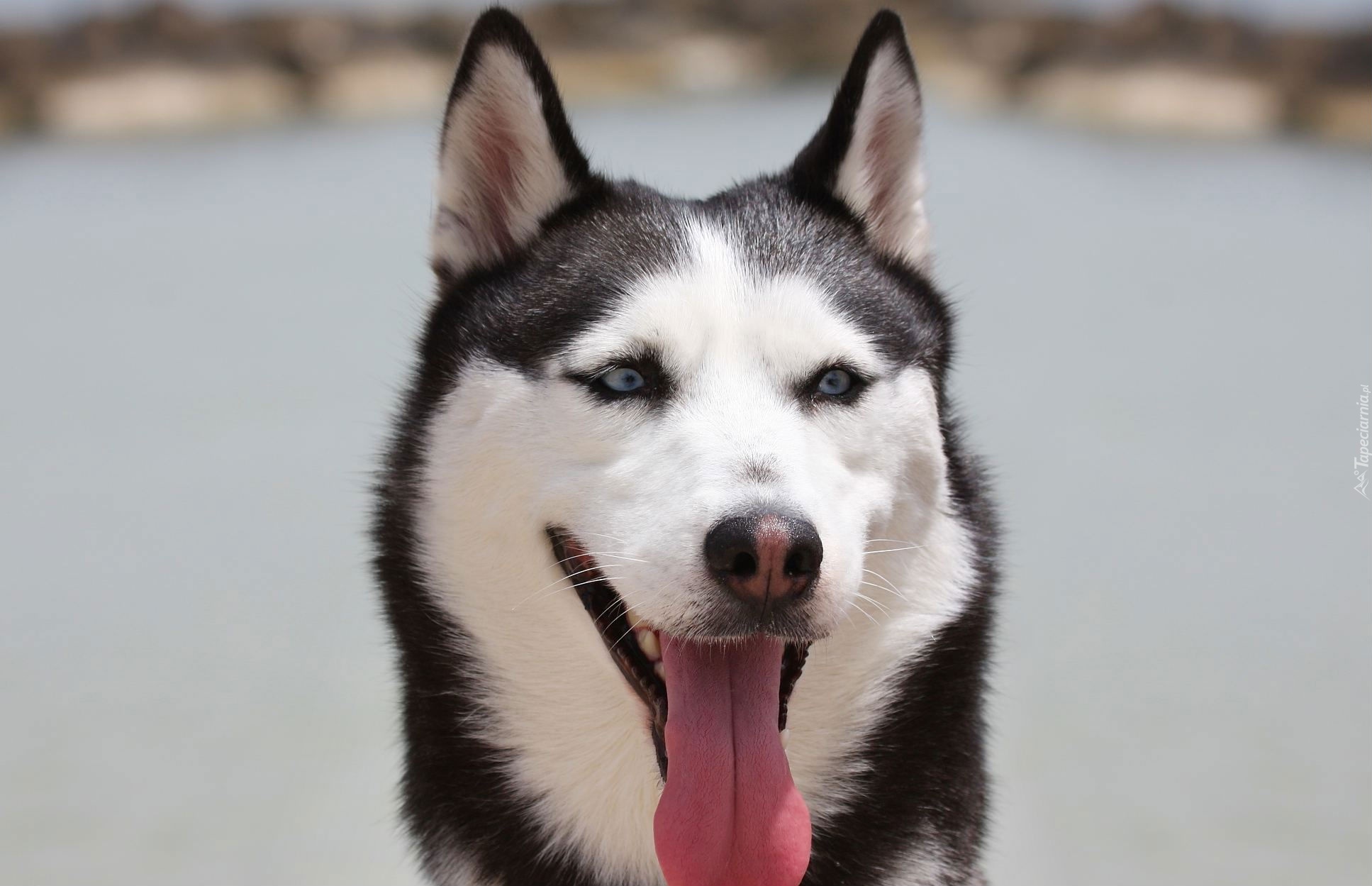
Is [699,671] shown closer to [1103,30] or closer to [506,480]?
[506,480]

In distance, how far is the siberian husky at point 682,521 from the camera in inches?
99.5

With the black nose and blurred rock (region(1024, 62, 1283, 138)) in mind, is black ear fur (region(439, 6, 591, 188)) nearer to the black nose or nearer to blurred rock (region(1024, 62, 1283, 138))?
the black nose

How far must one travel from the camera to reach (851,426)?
105 inches

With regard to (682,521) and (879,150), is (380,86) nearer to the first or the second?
(879,150)

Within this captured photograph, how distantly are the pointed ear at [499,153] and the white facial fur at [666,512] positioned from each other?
39 centimetres

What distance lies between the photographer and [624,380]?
2662 millimetres

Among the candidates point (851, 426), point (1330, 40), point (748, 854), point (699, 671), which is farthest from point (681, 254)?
point (1330, 40)

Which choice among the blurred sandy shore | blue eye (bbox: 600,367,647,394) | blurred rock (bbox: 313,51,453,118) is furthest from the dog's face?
blurred rock (bbox: 313,51,453,118)

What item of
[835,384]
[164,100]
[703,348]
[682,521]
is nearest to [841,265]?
[835,384]

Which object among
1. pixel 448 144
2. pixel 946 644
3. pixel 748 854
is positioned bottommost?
pixel 748 854

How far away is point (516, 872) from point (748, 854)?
0.58 meters

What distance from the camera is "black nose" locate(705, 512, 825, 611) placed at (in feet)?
7.54

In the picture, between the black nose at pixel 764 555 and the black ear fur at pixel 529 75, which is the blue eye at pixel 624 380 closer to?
the black nose at pixel 764 555

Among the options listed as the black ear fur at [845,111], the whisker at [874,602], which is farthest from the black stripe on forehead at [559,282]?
the whisker at [874,602]
